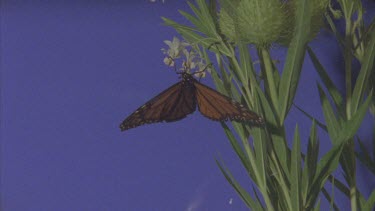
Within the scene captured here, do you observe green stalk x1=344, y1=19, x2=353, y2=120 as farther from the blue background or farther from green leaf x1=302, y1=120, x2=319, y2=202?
the blue background

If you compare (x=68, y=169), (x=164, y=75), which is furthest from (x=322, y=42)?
(x=68, y=169)

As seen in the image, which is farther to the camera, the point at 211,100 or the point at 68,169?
the point at 68,169

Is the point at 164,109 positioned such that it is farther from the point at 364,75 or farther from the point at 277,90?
the point at 364,75

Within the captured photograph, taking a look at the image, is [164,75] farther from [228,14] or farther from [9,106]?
[228,14]

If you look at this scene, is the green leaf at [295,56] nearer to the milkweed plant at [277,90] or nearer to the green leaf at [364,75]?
the milkweed plant at [277,90]

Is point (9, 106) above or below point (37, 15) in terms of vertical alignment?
below

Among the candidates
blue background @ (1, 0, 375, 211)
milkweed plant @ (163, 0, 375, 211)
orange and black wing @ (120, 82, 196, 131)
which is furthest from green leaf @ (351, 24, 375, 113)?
blue background @ (1, 0, 375, 211)

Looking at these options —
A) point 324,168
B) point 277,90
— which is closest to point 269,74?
point 277,90
